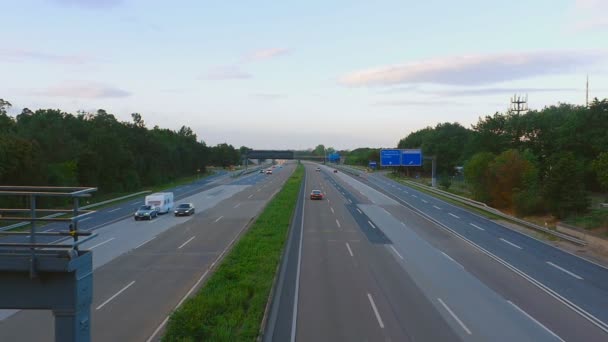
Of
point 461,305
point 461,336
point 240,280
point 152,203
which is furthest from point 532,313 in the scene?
point 152,203

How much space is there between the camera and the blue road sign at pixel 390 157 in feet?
195

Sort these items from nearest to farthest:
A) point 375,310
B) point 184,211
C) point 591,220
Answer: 1. point 375,310
2. point 591,220
3. point 184,211

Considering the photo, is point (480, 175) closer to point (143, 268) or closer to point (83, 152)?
point (143, 268)

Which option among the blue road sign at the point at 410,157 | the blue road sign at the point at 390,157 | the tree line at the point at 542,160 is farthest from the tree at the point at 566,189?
→ the blue road sign at the point at 390,157

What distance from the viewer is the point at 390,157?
59906mm

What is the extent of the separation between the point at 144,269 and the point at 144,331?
8420mm

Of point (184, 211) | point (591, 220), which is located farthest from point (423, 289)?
point (184, 211)

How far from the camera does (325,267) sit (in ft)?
73.5

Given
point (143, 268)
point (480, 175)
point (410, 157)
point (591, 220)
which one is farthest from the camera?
point (410, 157)

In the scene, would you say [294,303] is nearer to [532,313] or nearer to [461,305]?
[461,305]

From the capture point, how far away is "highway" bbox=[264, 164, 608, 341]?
14.1 meters

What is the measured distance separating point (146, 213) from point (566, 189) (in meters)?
33.5

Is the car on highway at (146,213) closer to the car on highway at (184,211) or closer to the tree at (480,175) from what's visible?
the car on highway at (184,211)

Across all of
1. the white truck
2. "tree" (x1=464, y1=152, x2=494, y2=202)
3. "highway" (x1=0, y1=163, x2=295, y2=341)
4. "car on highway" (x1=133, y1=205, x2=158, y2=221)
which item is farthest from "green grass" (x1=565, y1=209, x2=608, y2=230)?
the white truck
